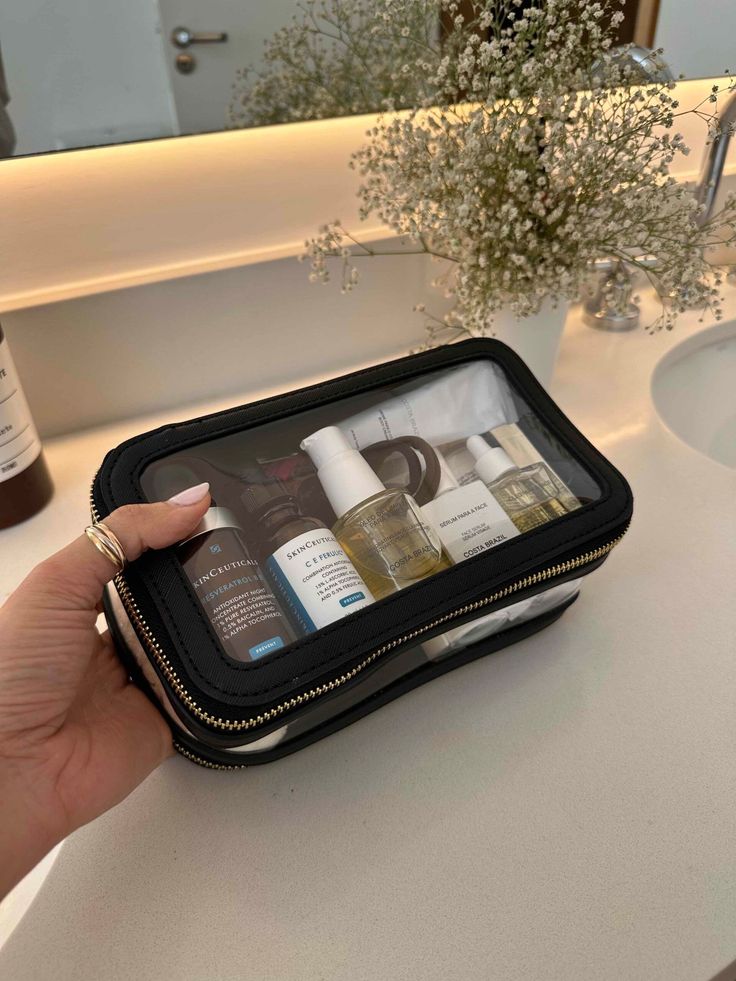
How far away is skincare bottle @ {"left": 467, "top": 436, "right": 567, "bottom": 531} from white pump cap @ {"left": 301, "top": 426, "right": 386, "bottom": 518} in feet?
0.27

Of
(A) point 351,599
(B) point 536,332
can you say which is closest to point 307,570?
(A) point 351,599

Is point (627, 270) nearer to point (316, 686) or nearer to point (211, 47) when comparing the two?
point (211, 47)

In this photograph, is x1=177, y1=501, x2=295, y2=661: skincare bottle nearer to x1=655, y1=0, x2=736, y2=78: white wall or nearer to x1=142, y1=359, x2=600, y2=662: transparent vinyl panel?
x1=142, y1=359, x2=600, y2=662: transparent vinyl panel

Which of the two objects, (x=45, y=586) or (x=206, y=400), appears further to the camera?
(x=206, y=400)

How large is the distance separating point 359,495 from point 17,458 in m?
0.31

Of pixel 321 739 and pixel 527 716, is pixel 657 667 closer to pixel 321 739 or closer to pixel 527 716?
pixel 527 716

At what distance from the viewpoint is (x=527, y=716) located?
1.55 ft

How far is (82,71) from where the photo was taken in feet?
1.82

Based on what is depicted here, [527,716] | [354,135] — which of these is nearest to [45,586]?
[527,716]

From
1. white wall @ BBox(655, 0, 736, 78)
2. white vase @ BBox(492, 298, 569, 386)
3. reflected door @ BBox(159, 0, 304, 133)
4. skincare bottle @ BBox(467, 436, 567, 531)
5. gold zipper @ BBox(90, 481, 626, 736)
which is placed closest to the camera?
gold zipper @ BBox(90, 481, 626, 736)

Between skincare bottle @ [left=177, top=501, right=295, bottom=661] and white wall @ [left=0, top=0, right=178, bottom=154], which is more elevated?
white wall @ [left=0, top=0, right=178, bottom=154]

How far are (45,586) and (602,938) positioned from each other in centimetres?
37

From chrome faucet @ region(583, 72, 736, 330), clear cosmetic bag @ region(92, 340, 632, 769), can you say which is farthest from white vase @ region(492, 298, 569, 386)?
clear cosmetic bag @ region(92, 340, 632, 769)

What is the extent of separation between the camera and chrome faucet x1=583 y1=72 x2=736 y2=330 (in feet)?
2.21
